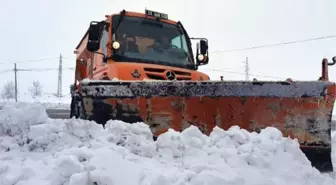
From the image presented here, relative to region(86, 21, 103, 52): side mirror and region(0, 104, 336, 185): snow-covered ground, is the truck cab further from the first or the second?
region(0, 104, 336, 185): snow-covered ground

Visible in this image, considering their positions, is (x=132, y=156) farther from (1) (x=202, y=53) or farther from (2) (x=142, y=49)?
(1) (x=202, y=53)

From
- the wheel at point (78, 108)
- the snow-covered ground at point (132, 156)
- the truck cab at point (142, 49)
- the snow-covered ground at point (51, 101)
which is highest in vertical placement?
the truck cab at point (142, 49)

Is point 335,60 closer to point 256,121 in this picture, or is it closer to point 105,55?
point 256,121

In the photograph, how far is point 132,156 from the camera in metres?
3.14

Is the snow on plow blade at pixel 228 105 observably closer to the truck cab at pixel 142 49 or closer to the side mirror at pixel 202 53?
the truck cab at pixel 142 49

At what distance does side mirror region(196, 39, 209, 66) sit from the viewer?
22.7ft

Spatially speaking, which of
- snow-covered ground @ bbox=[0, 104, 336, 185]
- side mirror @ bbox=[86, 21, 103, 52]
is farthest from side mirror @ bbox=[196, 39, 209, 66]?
snow-covered ground @ bbox=[0, 104, 336, 185]

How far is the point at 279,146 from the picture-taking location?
3547 mm

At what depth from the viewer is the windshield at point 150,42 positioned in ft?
19.1

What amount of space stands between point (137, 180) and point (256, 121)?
2.16 meters

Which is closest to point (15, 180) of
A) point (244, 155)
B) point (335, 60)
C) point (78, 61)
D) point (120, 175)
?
point (120, 175)

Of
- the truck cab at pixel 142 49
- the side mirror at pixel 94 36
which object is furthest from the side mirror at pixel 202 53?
the side mirror at pixel 94 36

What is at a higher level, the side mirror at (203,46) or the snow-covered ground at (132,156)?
the side mirror at (203,46)

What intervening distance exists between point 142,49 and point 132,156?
3.03 metres
